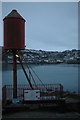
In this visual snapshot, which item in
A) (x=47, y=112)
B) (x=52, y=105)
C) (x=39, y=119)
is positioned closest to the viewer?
(x=39, y=119)

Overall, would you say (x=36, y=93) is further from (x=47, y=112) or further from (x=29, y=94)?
(x=47, y=112)

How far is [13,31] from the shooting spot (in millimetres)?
8539

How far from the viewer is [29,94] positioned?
8008 millimetres

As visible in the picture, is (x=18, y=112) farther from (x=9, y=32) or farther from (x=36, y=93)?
(x=9, y=32)

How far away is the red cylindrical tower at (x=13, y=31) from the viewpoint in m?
8.55

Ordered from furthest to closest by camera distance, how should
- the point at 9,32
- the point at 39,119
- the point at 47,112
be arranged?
the point at 9,32 → the point at 47,112 → the point at 39,119

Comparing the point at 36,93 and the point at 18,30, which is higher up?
the point at 18,30

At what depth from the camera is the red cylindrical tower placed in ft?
28.0

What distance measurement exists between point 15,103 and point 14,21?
450 centimetres

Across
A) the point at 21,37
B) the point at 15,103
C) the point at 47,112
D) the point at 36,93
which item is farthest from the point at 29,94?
the point at 21,37

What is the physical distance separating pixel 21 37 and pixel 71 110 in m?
4.78

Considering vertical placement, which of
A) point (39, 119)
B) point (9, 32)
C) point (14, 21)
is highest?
point (14, 21)

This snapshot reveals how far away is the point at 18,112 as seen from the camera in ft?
23.9

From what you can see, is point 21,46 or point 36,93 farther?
point 21,46
